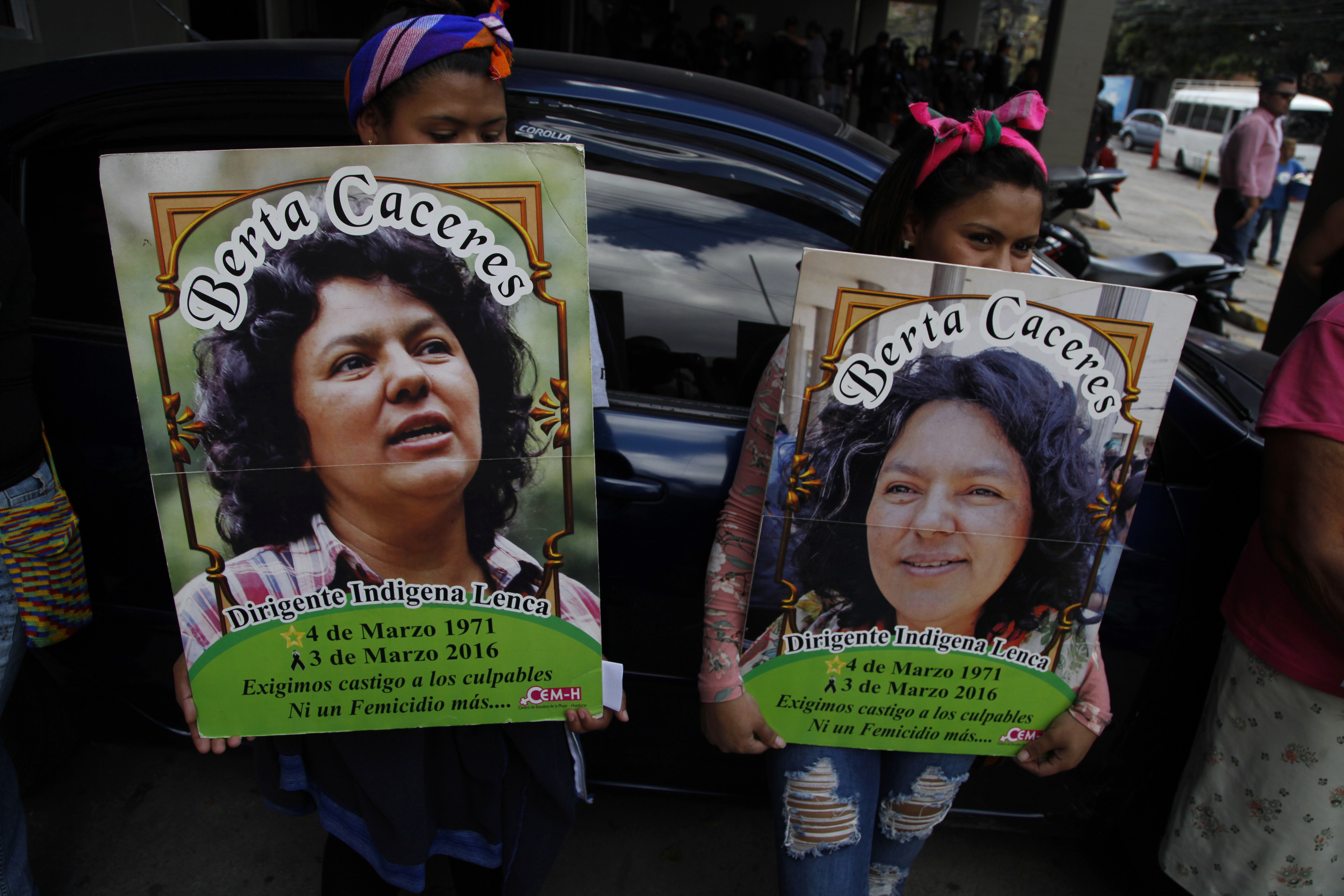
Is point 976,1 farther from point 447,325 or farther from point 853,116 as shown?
point 447,325

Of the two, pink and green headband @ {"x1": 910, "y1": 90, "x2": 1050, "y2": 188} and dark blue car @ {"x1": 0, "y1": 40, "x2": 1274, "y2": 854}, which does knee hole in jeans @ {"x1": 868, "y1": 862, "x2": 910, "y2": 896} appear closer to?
dark blue car @ {"x1": 0, "y1": 40, "x2": 1274, "y2": 854}

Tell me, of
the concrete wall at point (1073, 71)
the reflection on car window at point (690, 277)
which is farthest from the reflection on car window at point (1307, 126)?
the reflection on car window at point (690, 277)

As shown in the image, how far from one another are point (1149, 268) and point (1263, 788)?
446 centimetres

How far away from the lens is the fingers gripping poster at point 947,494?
1.10 metres

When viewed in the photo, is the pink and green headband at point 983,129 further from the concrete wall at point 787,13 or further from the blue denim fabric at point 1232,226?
the concrete wall at point 787,13

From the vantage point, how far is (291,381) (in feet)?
3.54

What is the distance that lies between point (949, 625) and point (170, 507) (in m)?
1.09

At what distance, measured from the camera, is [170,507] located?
3.67 feet

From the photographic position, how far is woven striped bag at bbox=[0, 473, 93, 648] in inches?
58.1

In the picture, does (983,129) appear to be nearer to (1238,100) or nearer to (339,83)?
(339,83)

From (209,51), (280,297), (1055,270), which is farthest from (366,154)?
(1055,270)

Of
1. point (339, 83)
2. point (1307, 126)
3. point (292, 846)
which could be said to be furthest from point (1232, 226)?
point (1307, 126)

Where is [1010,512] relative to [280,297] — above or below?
below

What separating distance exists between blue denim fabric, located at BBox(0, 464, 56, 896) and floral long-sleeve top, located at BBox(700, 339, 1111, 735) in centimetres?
120
